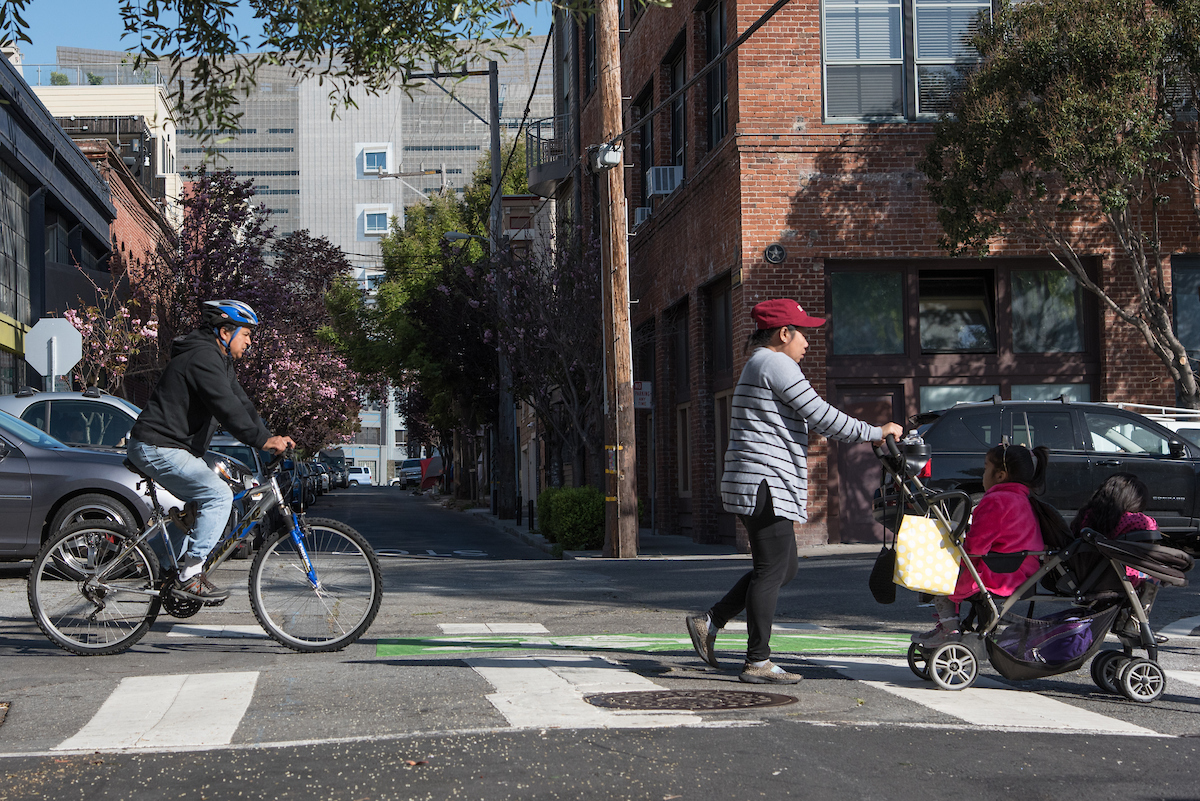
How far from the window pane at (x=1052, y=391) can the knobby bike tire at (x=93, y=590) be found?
530 inches

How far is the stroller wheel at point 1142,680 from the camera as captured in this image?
611 cm

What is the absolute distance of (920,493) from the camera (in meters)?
6.25

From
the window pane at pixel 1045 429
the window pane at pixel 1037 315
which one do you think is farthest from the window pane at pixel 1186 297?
the window pane at pixel 1045 429

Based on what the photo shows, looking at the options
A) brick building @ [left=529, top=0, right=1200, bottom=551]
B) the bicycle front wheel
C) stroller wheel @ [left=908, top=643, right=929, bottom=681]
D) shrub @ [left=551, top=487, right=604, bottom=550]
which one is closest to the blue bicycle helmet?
the bicycle front wheel

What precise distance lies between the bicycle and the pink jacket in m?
3.16

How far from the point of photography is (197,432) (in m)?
7.43

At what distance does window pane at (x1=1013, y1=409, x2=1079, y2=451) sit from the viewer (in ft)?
47.5

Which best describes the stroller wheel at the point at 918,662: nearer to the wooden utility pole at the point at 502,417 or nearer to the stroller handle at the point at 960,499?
the stroller handle at the point at 960,499

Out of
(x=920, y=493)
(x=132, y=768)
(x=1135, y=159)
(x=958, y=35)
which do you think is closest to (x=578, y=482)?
(x=958, y=35)

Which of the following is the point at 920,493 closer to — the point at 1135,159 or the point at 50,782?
the point at 50,782

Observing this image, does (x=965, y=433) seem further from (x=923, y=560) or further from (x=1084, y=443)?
(x=923, y=560)

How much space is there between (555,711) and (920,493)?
6.53 feet

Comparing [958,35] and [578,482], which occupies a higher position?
[958,35]

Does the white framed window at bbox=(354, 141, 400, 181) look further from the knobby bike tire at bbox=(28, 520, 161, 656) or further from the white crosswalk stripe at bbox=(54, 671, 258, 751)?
the white crosswalk stripe at bbox=(54, 671, 258, 751)
